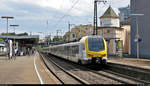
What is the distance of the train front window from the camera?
1808 centimetres

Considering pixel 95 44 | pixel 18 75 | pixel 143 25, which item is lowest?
pixel 18 75

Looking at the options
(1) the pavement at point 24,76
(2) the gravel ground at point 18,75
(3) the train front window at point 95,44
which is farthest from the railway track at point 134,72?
(2) the gravel ground at point 18,75

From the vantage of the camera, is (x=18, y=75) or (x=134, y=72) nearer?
(x=18, y=75)

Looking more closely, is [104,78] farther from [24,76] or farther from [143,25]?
[143,25]

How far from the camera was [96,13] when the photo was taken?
2942 cm

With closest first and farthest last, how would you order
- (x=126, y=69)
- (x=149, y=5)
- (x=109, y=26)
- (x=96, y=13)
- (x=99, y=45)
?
(x=126, y=69) < (x=99, y=45) < (x=96, y=13) < (x=149, y=5) < (x=109, y=26)

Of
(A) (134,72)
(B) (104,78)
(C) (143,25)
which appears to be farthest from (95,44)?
(C) (143,25)

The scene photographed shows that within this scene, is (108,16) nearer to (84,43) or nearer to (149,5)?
(149,5)

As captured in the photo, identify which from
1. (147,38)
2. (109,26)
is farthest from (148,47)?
(109,26)

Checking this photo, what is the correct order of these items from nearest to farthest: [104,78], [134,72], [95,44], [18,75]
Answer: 1. [104,78]
2. [18,75]
3. [134,72]
4. [95,44]

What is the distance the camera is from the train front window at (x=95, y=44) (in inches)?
712

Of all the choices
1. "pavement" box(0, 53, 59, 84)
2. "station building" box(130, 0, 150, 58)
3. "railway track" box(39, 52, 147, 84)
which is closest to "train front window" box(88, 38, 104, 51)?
"railway track" box(39, 52, 147, 84)

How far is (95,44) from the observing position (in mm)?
18281

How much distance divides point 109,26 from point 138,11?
77.5ft
